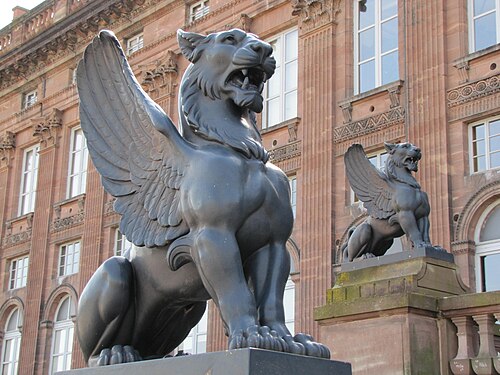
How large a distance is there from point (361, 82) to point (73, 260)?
1169cm

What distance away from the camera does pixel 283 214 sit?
3.75m

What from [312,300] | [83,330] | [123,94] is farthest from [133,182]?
[312,300]

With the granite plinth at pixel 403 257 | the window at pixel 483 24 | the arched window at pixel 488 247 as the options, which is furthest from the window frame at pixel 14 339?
the granite plinth at pixel 403 257

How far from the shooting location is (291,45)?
21.1 meters

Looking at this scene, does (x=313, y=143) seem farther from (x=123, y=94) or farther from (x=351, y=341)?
(x=123, y=94)

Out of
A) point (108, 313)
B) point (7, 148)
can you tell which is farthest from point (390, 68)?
point (7, 148)

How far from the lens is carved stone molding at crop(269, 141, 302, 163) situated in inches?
777

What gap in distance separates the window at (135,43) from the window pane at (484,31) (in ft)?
40.2

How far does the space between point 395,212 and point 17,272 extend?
69.6ft

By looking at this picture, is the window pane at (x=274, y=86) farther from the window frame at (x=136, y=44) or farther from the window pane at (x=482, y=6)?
the window frame at (x=136, y=44)

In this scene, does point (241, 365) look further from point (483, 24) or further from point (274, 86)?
point (274, 86)

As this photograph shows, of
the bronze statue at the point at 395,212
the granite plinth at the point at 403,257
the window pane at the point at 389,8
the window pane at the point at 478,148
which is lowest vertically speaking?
the granite plinth at the point at 403,257

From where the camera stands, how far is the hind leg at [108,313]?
3922 mm

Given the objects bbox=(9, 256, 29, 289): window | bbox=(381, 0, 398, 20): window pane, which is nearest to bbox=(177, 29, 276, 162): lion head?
bbox=(381, 0, 398, 20): window pane
